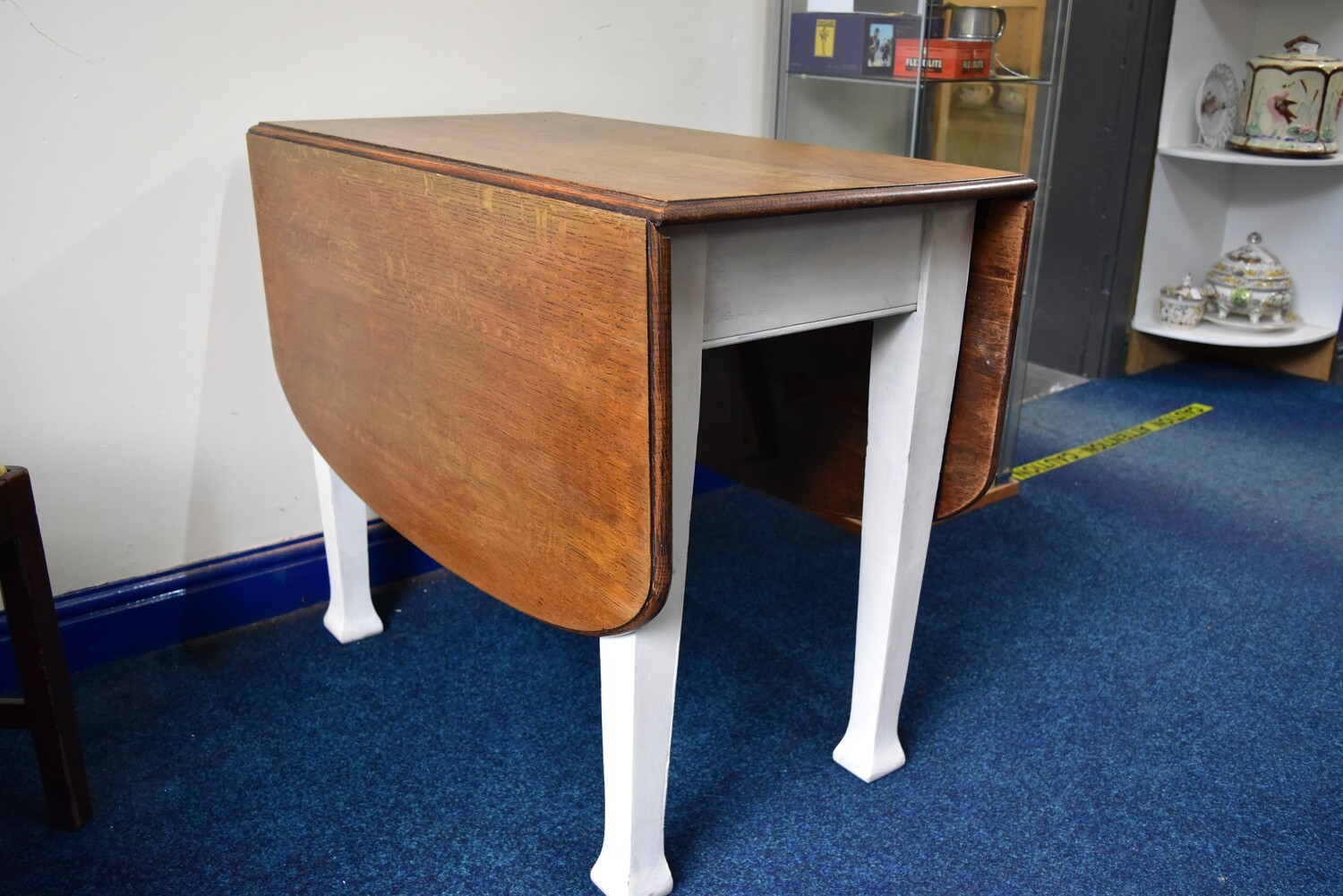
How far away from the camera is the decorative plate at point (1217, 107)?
9.14 ft

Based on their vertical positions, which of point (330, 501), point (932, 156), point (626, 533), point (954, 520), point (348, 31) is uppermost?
point (348, 31)

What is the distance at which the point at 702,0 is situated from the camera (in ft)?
5.98

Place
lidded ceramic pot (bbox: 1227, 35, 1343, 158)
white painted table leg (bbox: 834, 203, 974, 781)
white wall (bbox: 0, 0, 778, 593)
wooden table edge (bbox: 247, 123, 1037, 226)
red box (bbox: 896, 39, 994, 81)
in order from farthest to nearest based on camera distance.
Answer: lidded ceramic pot (bbox: 1227, 35, 1343, 158), red box (bbox: 896, 39, 994, 81), white wall (bbox: 0, 0, 778, 593), white painted table leg (bbox: 834, 203, 974, 781), wooden table edge (bbox: 247, 123, 1037, 226)

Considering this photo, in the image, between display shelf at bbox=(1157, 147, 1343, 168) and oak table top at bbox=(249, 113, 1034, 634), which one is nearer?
oak table top at bbox=(249, 113, 1034, 634)

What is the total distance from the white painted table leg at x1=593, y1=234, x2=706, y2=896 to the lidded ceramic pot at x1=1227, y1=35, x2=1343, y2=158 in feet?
7.88

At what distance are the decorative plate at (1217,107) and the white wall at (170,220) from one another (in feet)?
5.89

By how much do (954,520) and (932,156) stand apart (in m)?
0.68

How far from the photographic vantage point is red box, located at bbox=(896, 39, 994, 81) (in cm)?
170

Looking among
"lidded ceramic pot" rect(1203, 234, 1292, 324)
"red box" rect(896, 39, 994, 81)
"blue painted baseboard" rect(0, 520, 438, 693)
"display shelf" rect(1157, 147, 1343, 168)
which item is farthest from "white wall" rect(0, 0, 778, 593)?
"lidded ceramic pot" rect(1203, 234, 1292, 324)

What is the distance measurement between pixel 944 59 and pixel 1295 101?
1.45m

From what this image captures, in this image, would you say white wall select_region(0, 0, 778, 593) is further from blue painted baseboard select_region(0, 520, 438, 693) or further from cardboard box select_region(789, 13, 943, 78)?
cardboard box select_region(789, 13, 943, 78)

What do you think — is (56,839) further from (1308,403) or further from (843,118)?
(1308,403)

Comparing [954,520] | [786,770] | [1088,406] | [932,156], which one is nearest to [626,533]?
[786,770]

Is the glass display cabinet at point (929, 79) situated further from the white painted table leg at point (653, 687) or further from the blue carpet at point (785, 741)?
the white painted table leg at point (653, 687)
